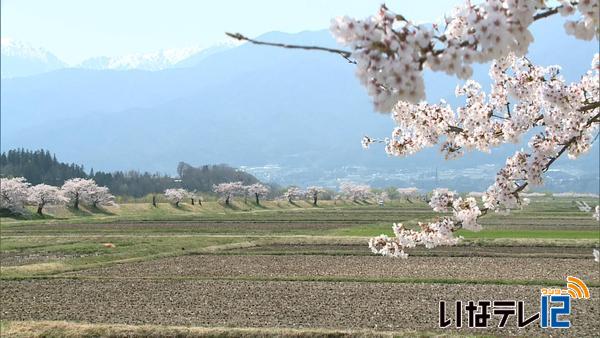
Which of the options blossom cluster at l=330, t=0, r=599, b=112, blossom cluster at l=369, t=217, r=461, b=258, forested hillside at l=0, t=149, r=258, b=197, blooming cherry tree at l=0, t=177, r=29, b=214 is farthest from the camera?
forested hillside at l=0, t=149, r=258, b=197

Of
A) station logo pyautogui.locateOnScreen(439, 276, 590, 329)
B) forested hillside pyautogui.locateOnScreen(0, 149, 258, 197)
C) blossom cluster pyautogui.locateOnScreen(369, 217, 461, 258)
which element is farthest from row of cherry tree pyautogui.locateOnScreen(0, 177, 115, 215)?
blossom cluster pyautogui.locateOnScreen(369, 217, 461, 258)

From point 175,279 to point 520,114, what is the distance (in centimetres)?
1785

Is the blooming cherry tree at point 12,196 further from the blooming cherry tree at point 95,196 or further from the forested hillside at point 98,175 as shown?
the forested hillside at point 98,175

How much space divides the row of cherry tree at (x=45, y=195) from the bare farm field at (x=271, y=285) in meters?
34.6

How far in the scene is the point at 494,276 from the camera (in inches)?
920

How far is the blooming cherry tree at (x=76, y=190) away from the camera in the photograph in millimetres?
81812

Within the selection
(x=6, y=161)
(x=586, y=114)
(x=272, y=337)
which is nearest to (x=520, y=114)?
(x=586, y=114)

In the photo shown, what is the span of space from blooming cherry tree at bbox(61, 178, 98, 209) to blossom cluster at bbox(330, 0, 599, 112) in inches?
3281

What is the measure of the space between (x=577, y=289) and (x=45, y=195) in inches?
2669

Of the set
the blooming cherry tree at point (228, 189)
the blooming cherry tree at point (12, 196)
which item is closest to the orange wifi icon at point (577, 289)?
the blooming cherry tree at point (12, 196)

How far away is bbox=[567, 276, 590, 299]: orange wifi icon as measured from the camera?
18750 mm

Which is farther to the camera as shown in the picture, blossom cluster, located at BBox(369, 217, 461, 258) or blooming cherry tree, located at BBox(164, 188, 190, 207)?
blooming cherry tree, located at BBox(164, 188, 190, 207)

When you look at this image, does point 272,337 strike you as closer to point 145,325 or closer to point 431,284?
point 145,325

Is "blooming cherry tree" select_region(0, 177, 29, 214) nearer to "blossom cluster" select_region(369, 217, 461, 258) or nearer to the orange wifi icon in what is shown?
the orange wifi icon
